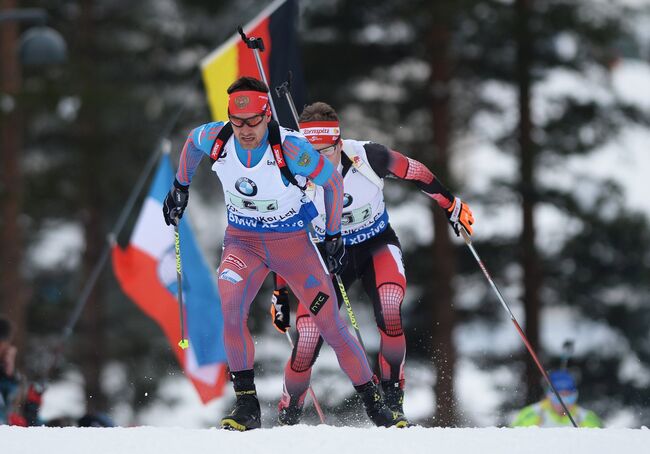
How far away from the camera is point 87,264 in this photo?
1917 cm

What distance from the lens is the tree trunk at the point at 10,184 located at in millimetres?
16031

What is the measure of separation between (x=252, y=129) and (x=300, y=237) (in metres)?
0.69

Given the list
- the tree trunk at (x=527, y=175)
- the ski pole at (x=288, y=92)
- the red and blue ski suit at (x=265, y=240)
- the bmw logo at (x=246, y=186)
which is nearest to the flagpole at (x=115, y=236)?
the ski pole at (x=288, y=92)

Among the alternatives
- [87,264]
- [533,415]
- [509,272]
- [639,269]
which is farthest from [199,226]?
[533,415]

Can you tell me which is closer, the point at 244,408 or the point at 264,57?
the point at 244,408

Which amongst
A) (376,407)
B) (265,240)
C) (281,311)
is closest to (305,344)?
(281,311)

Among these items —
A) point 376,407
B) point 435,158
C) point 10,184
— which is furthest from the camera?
point 10,184

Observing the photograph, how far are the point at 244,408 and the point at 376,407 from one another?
2.88 feet

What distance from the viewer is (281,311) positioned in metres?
6.95

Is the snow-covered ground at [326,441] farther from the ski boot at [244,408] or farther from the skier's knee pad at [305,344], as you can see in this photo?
the skier's knee pad at [305,344]

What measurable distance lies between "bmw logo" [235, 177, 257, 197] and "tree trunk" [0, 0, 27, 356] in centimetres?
1032

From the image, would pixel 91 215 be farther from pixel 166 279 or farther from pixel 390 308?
pixel 390 308

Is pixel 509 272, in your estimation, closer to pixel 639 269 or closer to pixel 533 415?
pixel 639 269

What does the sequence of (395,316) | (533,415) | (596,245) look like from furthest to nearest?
(596,245) < (533,415) < (395,316)
